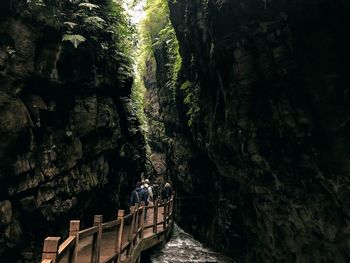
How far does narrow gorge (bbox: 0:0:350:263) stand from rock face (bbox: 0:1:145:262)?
0.04 meters

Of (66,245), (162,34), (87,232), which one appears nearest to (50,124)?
(87,232)

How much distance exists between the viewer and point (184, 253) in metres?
16.2

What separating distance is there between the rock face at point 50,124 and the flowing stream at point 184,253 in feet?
12.2

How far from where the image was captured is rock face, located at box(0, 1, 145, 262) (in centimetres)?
1062

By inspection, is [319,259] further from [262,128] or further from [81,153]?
[81,153]

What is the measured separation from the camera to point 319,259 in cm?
888

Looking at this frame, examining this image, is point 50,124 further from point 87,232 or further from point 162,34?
point 162,34

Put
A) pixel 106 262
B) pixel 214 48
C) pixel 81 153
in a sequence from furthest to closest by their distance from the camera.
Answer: pixel 81 153 < pixel 214 48 < pixel 106 262

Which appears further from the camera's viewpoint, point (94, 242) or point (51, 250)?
point (94, 242)

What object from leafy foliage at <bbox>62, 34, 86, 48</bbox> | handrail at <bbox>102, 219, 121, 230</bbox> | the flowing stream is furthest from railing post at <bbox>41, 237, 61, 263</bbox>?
the flowing stream

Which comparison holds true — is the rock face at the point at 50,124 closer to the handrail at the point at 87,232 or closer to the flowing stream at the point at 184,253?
the flowing stream at the point at 184,253

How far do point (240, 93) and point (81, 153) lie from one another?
7229mm

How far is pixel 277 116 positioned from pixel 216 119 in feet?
12.2

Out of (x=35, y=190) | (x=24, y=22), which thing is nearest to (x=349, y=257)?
(x=35, y=190)
